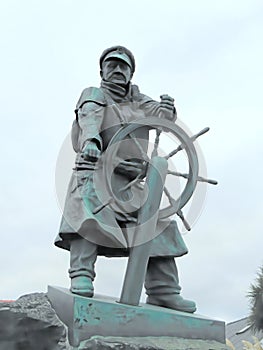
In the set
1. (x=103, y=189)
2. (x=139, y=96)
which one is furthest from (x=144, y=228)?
(x=139, y=96)

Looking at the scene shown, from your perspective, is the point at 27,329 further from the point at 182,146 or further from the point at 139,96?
the point at 139,96

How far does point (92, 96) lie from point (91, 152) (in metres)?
0.58

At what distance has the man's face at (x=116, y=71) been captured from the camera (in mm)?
4531

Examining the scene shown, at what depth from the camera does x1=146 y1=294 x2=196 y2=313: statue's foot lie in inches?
166

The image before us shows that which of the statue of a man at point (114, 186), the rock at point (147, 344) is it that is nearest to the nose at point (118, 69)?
the statue of a man at point (114, 186)

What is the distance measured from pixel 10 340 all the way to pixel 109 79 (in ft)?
6.46

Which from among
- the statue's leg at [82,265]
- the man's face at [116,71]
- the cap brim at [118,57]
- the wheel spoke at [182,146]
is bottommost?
the statue's leg at [82,265]

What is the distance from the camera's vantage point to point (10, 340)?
377cm

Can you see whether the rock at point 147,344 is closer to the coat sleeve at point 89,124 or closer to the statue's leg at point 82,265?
the statue's leg at point 82,265

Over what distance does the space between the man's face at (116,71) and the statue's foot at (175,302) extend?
157cm

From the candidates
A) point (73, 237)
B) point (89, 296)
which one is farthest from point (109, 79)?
point (89, 296)

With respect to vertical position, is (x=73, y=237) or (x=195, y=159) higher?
(x=195, y=159)

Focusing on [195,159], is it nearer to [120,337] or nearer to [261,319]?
[120,337]

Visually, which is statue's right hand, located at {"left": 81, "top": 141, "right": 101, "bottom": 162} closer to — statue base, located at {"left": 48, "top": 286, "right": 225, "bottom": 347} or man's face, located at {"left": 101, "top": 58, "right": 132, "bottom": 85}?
man's face, located at {"left": 101, "top": 58, "right": 132, "bottom": 85}
